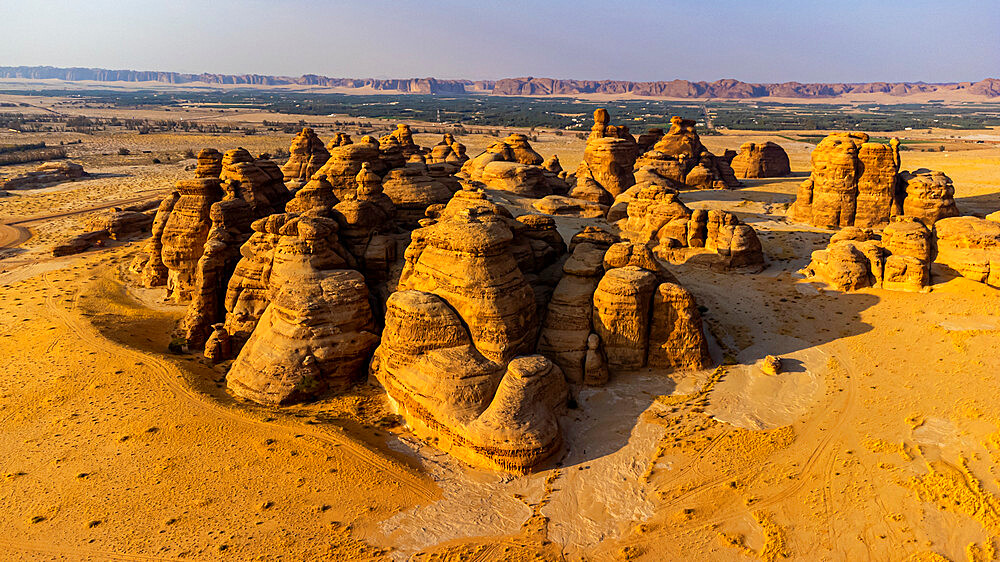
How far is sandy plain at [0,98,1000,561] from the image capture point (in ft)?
48.0

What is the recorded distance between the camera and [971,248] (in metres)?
31.5

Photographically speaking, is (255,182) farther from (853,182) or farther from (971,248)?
(853,182)

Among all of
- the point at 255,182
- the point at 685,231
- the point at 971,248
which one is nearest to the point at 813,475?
the point at 971,248

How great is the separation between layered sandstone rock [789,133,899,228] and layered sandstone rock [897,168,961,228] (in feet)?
3.77

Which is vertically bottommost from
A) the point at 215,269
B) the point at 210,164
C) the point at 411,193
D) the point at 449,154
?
the point at 215,269

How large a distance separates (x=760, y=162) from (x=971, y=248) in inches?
1780

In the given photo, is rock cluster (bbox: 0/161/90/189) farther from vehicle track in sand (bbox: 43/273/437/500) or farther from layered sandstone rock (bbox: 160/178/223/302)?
vehicle track in sand (bbox: 43/273/437/500)

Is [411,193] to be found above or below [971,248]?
above

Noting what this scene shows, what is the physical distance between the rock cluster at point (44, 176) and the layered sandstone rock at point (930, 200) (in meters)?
95.8

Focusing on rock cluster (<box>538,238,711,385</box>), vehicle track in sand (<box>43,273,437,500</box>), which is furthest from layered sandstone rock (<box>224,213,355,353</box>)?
rock cluster (<box>538,238,711,385</box>)

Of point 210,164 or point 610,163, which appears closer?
point 210,164

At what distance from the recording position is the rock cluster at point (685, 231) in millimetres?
36500

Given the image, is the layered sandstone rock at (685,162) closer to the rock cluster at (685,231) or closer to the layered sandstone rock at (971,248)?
the rock cluster at (685,231)

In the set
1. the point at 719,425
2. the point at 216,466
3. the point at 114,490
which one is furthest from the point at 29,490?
the point at 719,425
